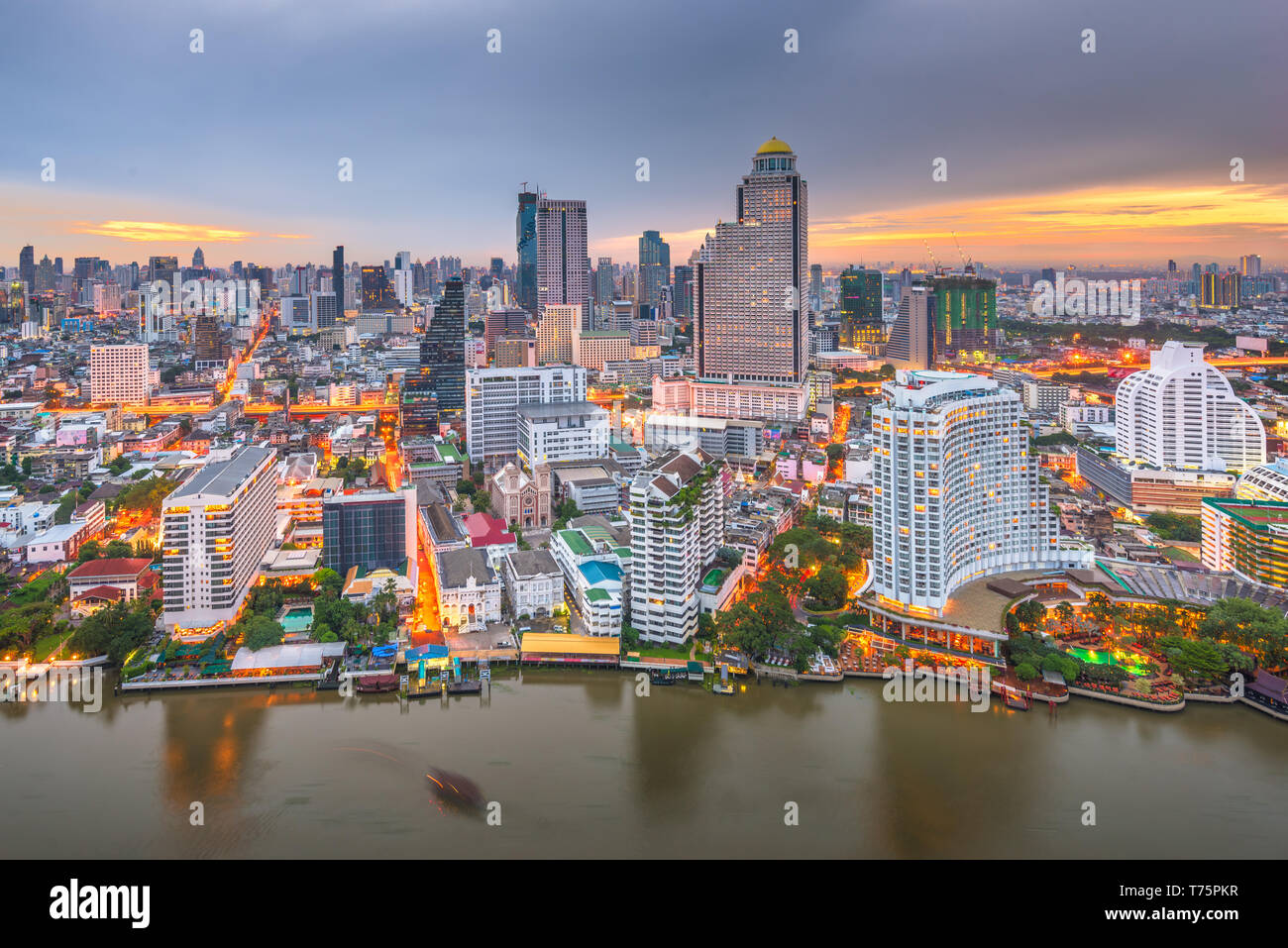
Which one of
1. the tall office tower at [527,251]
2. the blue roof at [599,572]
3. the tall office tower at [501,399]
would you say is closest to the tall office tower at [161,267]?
the tall office tower at [527,251]

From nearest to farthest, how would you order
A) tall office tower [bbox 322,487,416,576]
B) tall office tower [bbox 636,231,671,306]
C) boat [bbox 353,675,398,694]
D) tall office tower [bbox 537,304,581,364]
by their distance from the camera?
1. boat [bbox 353,675,398,694]
2. tall office tower [bbox 322,487,416,576]
3. tall office tower [bbox 537,304,581,364]
4. tall office tower [bbox 636,231,671,306]

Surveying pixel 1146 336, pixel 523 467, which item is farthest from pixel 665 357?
pixel 1146 336

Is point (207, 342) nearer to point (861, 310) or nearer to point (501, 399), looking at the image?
point (501, 399)

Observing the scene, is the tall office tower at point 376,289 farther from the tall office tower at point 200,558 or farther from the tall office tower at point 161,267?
the tall office tower at point 200,558

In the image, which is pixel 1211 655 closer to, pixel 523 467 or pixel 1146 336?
pixel 523 467

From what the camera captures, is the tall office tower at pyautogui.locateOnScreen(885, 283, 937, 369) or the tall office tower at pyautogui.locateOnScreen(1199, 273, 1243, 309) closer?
the tall office tower at pyautogui.locateOnScreen(885, 283, 937, 369)

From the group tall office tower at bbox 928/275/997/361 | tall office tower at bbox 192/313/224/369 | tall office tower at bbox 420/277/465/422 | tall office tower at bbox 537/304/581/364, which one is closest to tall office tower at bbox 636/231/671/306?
tall office tower at bbox 537/304/581/364

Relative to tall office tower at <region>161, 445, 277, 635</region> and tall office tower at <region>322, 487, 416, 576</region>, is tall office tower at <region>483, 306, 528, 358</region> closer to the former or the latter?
tall office tower at <region>322, 487, 416, 576</region>
